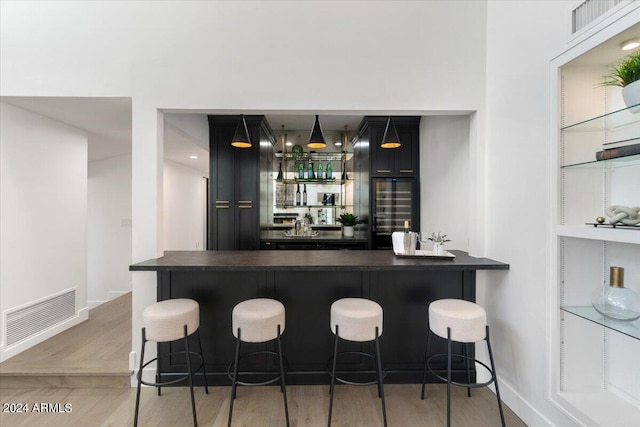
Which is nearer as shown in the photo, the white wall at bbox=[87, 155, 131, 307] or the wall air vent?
the wall air vent

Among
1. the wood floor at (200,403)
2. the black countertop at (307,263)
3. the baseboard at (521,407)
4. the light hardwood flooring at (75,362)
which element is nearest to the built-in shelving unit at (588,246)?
the baseboard at (521,407)

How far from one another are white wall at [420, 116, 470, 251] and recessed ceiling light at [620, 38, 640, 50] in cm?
148

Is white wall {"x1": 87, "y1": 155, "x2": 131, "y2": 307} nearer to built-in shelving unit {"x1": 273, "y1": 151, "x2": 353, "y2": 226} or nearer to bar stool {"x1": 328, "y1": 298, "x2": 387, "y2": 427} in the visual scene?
built-in shelving unit {"x1": 273, "y1": 151, "x2": 353, "y2": 226}

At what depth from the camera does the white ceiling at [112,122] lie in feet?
8.81

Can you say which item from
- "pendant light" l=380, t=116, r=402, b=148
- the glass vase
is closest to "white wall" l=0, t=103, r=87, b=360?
"pendant light" l=380, t=116, r=402, b=148

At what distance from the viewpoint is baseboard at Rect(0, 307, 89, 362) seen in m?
2.66

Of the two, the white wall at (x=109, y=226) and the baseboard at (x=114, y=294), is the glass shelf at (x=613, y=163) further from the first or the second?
the baseboard at (x=114, y=294)

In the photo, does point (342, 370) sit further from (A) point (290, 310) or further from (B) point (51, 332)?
(B) point (51, 332)

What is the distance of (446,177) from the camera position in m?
3.40

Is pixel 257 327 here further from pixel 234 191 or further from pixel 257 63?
pixel 234 191

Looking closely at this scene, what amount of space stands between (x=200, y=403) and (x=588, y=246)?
2.85m

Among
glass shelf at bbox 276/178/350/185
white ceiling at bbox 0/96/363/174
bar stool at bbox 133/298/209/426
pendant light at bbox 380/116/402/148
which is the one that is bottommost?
bar stool at bbox 133/298/209/426

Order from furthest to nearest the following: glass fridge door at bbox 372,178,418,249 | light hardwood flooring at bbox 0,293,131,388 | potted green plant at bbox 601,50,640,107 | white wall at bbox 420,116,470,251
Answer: glass fridge door at bbox 372,178,418,249, white wall at bbox 420,116,470,251, light hardwood flooring at bbox 0,293,131,388, potted green plant at bbox 601,50,640,107

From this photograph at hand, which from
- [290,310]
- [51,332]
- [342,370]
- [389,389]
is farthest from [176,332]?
[51,332]
